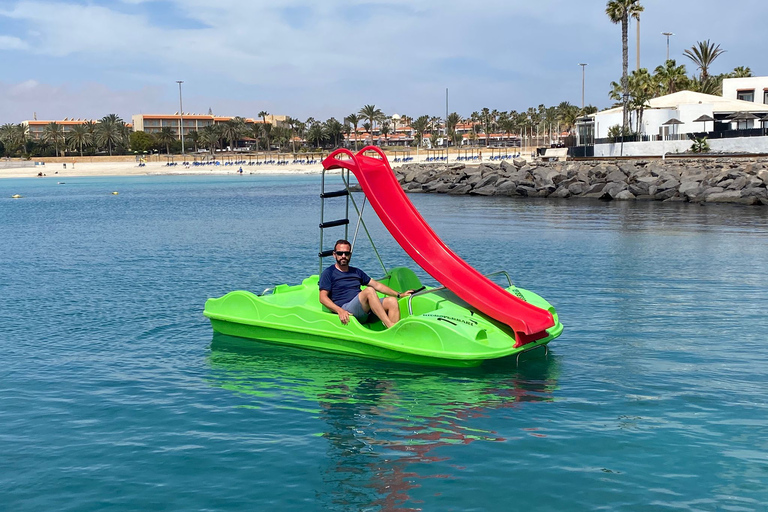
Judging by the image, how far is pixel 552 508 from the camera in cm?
631

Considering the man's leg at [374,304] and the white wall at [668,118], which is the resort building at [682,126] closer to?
the white wall at [668,118]

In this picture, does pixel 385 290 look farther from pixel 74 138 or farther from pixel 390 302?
pixel 74 138

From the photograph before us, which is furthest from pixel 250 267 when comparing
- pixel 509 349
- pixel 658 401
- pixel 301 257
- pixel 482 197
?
pixel 482 197

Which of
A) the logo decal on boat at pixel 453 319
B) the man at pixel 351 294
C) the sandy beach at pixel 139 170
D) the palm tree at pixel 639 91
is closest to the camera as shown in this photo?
the logo decal on boat at pixel 453 319

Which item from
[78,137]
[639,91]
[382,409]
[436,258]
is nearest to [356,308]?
[436,258]

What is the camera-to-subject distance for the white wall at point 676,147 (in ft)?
157

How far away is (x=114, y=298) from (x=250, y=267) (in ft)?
15.8

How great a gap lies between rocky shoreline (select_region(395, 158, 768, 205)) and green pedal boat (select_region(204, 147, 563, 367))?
29945 mm

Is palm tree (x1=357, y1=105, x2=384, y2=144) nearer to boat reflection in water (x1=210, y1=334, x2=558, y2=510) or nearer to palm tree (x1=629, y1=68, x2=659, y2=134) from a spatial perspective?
palm tree (x1=629, y1=68, x2=659, y2=134)

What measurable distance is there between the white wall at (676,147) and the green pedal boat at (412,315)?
138 ft

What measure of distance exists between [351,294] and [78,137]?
132486 mm

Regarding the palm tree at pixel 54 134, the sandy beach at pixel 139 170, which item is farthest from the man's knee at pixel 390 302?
the palm tree at pixel 54 134

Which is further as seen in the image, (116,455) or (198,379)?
(198,379)

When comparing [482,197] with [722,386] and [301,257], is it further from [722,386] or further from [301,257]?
[722,386]
